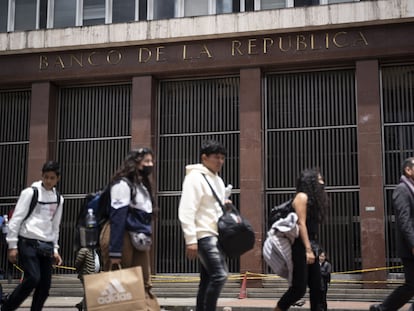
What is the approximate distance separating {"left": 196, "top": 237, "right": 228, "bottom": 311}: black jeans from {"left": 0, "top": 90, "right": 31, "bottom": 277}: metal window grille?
45.5 ft

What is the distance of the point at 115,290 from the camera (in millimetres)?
5977

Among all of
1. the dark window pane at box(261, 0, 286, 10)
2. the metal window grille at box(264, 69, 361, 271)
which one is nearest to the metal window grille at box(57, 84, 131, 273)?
the metal window grille at box(264, 69, 361, 271)

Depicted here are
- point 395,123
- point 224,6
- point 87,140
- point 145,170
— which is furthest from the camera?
point 87,140

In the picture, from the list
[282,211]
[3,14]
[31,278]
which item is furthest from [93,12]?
[282,211]

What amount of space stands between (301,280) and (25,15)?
52.3 feet

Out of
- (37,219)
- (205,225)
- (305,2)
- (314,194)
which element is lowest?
(205,225)

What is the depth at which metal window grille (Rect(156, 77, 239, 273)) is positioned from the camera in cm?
1841

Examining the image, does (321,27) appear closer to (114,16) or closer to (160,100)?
(160,100)

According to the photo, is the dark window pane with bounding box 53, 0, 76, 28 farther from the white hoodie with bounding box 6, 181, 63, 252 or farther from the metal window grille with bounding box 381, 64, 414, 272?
the white hoodie with bounding box 6, 181, 63, 252

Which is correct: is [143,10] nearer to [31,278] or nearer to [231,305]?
[231,305]

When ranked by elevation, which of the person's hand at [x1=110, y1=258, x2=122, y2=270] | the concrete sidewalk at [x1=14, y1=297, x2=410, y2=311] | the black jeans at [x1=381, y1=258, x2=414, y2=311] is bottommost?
the concrete sidewalk at [x1=14, y1=297, x2=410, y2=311]

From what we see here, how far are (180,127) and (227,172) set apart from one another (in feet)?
6.23

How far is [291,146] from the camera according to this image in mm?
18016

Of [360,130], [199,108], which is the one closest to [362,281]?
[360,130]
